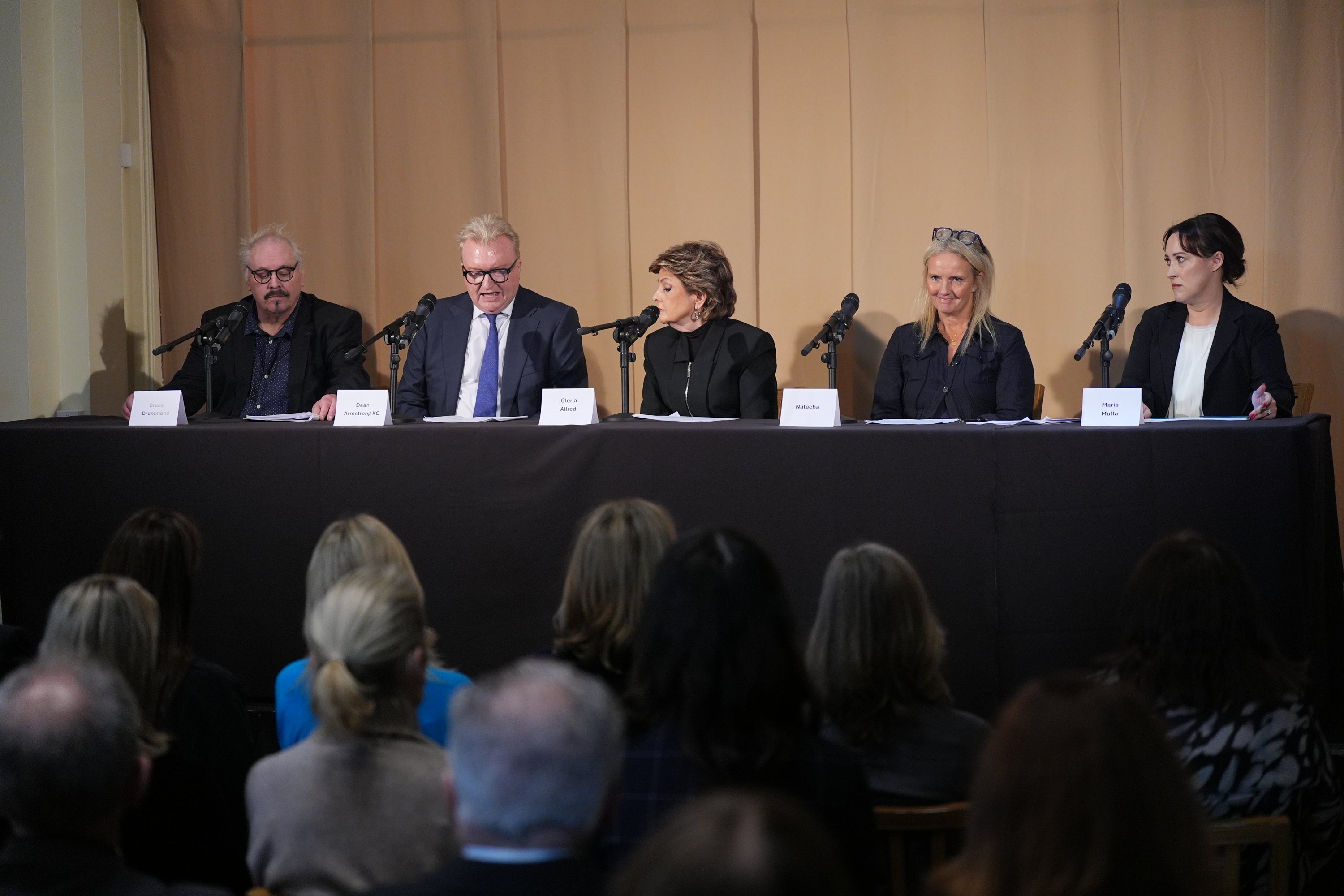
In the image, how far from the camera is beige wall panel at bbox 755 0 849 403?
4.75m

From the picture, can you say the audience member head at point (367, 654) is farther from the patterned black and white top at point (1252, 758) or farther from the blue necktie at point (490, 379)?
the blue necktie at point (490, 379)

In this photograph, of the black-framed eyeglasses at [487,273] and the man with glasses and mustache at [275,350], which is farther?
the man with glasses and mustache at [275,350]

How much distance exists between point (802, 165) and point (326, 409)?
213 centimetres

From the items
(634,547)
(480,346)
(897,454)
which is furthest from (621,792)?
(480,346)

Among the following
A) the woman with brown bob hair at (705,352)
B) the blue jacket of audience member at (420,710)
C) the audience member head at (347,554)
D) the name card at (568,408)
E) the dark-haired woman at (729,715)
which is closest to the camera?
the dark-haired woman at (729,715)

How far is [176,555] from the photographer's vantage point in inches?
84.7

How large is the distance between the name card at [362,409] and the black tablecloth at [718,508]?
10cm

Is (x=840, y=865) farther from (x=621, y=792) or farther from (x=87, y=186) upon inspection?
(x=87, y=186)

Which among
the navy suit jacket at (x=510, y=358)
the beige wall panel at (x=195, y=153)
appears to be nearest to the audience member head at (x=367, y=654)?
the navy suit jacket at (x=510, y=358)

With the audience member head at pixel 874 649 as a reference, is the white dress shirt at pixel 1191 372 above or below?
above

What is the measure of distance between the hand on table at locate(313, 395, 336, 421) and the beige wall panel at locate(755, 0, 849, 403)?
1.83 meters

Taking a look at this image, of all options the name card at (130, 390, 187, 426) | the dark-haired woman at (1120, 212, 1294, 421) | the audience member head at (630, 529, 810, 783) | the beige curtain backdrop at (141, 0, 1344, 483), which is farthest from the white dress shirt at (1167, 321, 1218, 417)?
the name card at (130, 390, 187, 426)

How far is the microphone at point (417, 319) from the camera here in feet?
11.4

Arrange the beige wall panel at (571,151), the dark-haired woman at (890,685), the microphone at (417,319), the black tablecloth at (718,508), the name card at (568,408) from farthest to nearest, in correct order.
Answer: the beige wall panel at (571,151) < the microphone at (417,319) < the name card at (568,408) < the black tablecloth at (718,508) < the dark-haired woman at (890,685)
